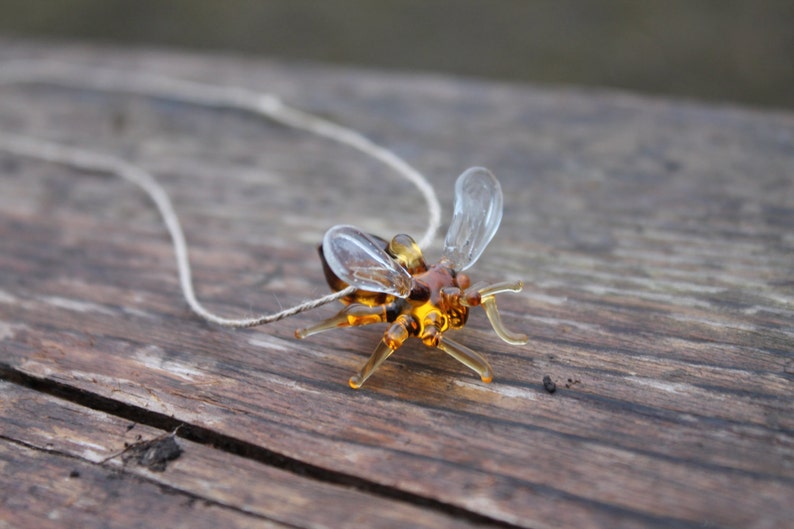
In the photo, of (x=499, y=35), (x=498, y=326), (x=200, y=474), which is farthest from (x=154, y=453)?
(x=499, y=35)

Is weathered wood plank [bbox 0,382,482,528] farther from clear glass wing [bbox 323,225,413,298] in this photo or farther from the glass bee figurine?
clear glass wing [bbox 323,225,413,298]

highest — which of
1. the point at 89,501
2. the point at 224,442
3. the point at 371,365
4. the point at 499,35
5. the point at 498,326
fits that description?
the point at 499,35

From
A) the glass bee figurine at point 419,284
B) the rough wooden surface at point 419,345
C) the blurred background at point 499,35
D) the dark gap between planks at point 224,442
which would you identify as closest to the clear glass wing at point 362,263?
the glass bee figurine at point 419,284

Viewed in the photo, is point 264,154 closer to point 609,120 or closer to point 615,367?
point 609,120

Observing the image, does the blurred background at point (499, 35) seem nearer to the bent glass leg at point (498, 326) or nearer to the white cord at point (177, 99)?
the white cord at point (177, 99)

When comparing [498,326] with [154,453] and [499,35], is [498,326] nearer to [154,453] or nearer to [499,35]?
[154,453]

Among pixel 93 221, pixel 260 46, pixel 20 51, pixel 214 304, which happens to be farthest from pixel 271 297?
pixel 260 46
